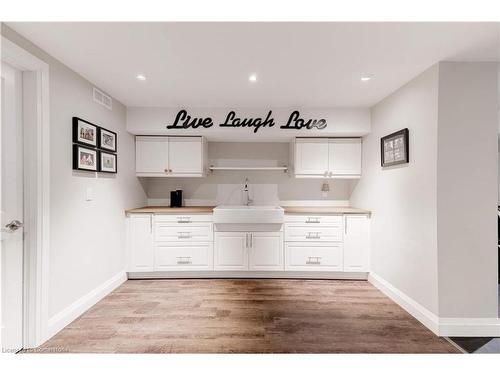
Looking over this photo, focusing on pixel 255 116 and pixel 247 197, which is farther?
pixel 247 197

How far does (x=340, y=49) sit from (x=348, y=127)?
1.60 m

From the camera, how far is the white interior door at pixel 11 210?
6.11ft

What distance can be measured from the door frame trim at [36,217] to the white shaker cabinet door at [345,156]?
10.8 ft

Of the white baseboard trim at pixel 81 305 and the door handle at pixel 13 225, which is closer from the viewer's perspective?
the door handle at pixel 13 225

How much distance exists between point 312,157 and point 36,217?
3.16 meters

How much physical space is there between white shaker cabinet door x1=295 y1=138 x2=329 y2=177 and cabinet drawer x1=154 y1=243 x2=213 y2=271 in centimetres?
173

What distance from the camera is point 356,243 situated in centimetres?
340

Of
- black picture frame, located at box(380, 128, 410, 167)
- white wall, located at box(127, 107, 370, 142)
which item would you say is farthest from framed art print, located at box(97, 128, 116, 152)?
black picture frame, located at box(380, 128, 410, 167)

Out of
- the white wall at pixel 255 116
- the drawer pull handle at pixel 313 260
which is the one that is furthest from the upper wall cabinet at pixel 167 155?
the drawer pull handle at pixel 313 260

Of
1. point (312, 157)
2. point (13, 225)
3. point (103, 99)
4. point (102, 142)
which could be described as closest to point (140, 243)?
point (102, 142)

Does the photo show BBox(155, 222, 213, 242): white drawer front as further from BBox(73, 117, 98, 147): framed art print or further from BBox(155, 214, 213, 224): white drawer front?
BBox(73, 117, 98, 147): framed art print

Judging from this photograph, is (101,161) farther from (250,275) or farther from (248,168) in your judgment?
(250,275)

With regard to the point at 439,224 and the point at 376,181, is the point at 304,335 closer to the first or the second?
the point at 439,224

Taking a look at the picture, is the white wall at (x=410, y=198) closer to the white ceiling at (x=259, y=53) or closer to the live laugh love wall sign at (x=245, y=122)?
the white ceiling at (x=259, y=53)
